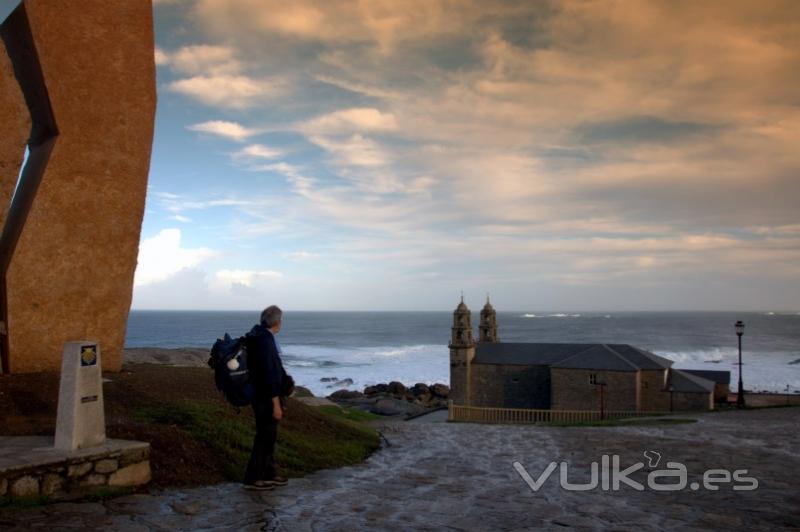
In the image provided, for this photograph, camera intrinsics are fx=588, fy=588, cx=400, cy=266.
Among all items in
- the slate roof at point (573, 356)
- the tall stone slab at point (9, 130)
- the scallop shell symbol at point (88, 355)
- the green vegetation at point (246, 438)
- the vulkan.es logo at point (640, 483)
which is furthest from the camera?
the slate roof at point (573, 356)

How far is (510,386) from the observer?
1877 inches

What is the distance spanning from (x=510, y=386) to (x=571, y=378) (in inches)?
247

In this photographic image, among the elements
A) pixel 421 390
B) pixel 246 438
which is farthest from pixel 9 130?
pixel 421 390

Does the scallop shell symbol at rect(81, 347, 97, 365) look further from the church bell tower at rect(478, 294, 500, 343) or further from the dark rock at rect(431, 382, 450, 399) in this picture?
the dark rock at rect(431, 382, 450, 399)

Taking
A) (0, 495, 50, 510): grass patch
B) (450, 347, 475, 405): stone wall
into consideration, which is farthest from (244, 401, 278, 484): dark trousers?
(450, 347, 475, 405): stone wall

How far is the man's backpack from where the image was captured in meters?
6.70

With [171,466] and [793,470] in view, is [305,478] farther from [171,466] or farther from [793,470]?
[793,470]

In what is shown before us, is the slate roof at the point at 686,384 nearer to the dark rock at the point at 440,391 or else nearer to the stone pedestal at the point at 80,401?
the dark rock at the point at 440,391

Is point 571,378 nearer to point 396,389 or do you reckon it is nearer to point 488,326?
point 488,326

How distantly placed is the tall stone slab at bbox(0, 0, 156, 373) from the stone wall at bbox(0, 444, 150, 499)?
660 cm

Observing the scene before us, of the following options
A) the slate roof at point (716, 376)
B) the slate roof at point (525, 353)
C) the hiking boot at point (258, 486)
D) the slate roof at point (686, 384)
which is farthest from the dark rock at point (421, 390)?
the hiking boot at point (258, 486)

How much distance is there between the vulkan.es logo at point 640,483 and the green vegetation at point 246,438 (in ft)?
10.4

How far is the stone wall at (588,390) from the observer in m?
40.4

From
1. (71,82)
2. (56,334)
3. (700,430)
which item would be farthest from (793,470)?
(71,82)
